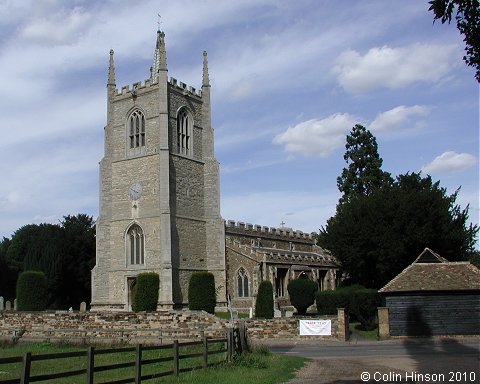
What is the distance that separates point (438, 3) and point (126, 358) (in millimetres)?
13921

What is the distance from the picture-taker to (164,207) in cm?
4247

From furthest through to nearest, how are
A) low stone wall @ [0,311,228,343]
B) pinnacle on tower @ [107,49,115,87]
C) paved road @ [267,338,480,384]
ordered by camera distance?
pinnacle on tower @ [107,49,115,87], low stone wall @ [0,311,228,343], paved road @ [267,338,480,384]

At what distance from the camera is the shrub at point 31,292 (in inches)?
1481

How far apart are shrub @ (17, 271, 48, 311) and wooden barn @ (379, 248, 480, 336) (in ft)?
72.6

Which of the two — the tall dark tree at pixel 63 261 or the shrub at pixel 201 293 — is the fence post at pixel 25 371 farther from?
the tall dark tree at pixel 63 261

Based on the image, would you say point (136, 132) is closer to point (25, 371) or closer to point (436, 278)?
point (436, 278)

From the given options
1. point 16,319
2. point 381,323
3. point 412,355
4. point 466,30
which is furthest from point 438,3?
point 16,319

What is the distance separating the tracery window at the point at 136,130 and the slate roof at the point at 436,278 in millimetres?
23525

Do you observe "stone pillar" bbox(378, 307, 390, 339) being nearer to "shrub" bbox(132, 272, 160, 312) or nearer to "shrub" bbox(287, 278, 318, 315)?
"shrub" bbox(287, 278, 318, 315)

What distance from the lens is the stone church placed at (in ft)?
142

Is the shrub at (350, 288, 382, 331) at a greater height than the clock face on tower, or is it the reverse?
the clock face on tower

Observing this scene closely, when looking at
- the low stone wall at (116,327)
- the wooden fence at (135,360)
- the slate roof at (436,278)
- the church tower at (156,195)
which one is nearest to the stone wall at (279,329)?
the low stone wall at (116,327)

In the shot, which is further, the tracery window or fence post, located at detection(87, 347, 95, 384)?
the tracery window

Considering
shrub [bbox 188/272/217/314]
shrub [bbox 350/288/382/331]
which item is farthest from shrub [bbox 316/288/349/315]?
shrub [bbox 188/272/217/314]
